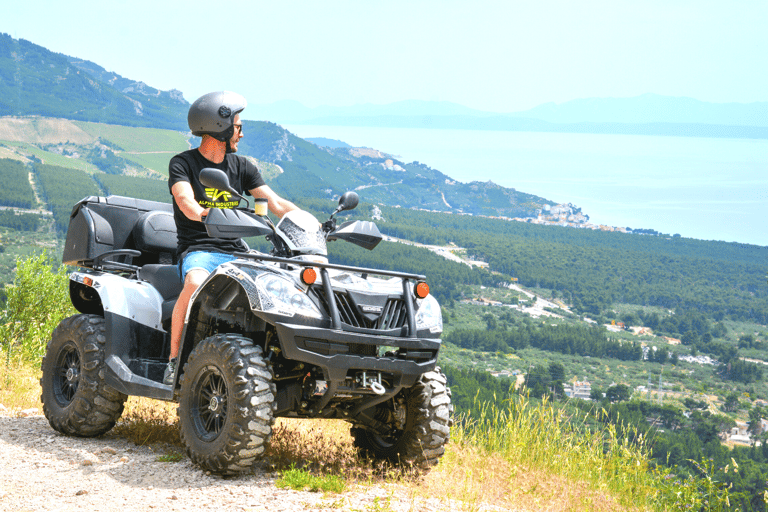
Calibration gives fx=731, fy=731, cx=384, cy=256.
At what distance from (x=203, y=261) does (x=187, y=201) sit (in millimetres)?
443

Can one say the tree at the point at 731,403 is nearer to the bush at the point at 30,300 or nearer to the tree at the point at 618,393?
the tree at the point at 618,393

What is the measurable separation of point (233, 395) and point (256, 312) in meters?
0.54

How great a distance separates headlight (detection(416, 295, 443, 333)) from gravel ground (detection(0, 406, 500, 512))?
3.58 ft

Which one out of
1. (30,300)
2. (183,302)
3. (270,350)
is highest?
(183,302)

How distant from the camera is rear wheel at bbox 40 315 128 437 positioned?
5887mm

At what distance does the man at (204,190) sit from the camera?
5242 mm

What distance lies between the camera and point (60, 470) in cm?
502

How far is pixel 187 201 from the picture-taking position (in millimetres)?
5223

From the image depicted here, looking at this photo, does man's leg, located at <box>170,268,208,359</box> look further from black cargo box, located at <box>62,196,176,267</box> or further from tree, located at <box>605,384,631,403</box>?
tree, located at <box>605,384,631,403</box>

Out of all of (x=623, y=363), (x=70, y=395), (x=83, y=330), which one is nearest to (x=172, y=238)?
(x=83, y=330)

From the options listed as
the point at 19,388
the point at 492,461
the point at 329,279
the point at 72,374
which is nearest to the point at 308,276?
the point at 329,279

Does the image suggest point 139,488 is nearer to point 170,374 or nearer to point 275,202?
point 170,374

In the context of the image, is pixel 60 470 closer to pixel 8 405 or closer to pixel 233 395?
pixel 233 395

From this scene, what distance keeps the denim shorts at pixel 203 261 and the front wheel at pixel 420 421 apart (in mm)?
1619
